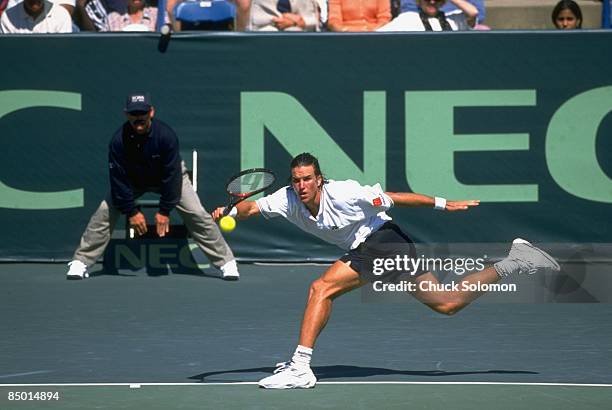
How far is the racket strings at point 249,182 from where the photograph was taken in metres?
9.52

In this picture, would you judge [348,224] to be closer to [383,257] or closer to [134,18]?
[383,257]

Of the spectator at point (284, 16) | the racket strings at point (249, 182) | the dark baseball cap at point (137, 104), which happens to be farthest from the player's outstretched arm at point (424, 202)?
the spectator at point (284, 16)

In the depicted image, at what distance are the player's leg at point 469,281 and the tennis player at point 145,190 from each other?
4.25 meters

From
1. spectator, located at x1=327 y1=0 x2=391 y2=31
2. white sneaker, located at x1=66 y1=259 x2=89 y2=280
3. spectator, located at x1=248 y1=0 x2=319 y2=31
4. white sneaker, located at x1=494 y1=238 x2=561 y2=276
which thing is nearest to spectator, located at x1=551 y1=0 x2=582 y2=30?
spectator, located at x1=327 y1=0 x2=391 y2=31

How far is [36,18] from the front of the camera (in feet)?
49.3

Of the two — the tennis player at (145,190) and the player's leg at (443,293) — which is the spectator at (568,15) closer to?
the tennis player at (145,190)

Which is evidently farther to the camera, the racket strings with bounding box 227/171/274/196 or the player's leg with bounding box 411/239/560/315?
the racket strings with bounding box 227/171/274/196

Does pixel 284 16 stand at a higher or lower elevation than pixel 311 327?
higher

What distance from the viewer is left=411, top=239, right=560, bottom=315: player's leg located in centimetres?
909

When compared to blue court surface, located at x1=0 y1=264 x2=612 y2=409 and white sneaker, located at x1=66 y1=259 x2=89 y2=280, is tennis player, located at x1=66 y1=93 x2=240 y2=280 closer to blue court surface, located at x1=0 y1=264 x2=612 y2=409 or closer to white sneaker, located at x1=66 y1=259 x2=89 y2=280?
white sneaker, located at x1=66 y1=259 x2=89 y2=280

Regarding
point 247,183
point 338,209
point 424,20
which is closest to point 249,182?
point 247,183

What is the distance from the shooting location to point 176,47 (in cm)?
1427

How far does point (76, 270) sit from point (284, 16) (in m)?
3.81

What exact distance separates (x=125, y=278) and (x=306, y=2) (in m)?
3.88
